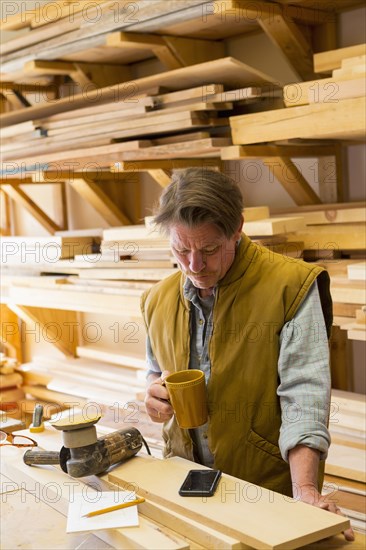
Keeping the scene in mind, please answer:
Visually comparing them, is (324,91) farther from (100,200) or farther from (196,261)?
(100,200)

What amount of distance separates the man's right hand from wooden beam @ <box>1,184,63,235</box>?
3051 millimetres

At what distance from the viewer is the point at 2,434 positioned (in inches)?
107

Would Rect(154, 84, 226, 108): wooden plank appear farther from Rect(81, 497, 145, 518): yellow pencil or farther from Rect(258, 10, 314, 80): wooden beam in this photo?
Rect(81, 497, 145, 518): yellow pencil

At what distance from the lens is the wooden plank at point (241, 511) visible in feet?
5.60

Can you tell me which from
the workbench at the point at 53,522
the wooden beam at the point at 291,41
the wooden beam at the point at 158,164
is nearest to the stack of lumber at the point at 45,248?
the wooden beam at the point at 158,164

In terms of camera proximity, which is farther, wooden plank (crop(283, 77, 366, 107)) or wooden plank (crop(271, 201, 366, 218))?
wooden plank (crop(271, 201, 366, 218))

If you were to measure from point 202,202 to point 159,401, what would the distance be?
22.2 inches

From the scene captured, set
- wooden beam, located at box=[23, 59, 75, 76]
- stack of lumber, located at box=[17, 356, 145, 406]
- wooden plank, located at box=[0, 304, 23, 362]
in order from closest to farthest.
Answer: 1. wooden beam, located at box=[23, 59, 75, 76]
2. stack of lumber, located at box=[17, 356, 145, 406]
3. wooden plank, located at box=[0, 304, 23, 362]

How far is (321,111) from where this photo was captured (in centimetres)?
282

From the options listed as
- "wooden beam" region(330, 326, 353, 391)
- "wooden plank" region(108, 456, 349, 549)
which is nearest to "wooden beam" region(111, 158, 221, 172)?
"wooden beam" region(330, 326, 353, 391)

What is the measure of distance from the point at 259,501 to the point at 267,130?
1592 mm

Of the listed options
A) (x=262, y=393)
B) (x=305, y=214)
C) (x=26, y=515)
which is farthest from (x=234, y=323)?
(x=305, y=214)

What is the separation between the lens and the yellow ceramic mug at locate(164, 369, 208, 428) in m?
2.10

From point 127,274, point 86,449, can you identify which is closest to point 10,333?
point 127,274
